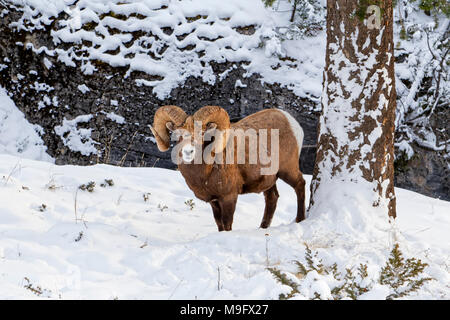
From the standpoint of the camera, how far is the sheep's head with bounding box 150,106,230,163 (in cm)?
435

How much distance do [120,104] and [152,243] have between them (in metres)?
5.85

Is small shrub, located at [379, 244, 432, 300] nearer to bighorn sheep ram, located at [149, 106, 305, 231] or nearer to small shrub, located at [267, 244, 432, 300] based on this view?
small shrub, located at [267, 244, 432, 300]

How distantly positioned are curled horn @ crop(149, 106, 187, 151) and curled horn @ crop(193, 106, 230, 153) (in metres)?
0.15

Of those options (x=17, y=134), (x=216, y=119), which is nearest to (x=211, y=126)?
(x=216, y=119)

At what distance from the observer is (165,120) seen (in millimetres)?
4566

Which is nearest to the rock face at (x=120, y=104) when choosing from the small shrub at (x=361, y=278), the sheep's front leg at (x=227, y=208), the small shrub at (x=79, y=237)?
the sheep's front leg at (x=227, y=208)

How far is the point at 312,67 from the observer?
968cm

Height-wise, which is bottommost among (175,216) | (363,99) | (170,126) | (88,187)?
(175,216)

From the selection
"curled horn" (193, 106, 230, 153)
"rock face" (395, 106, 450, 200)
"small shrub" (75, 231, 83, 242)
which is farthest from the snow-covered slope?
"rock face" (395, 106, 450, 200)

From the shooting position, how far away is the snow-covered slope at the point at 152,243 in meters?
3.19

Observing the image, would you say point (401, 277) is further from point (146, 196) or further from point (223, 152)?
point (146, 196)
